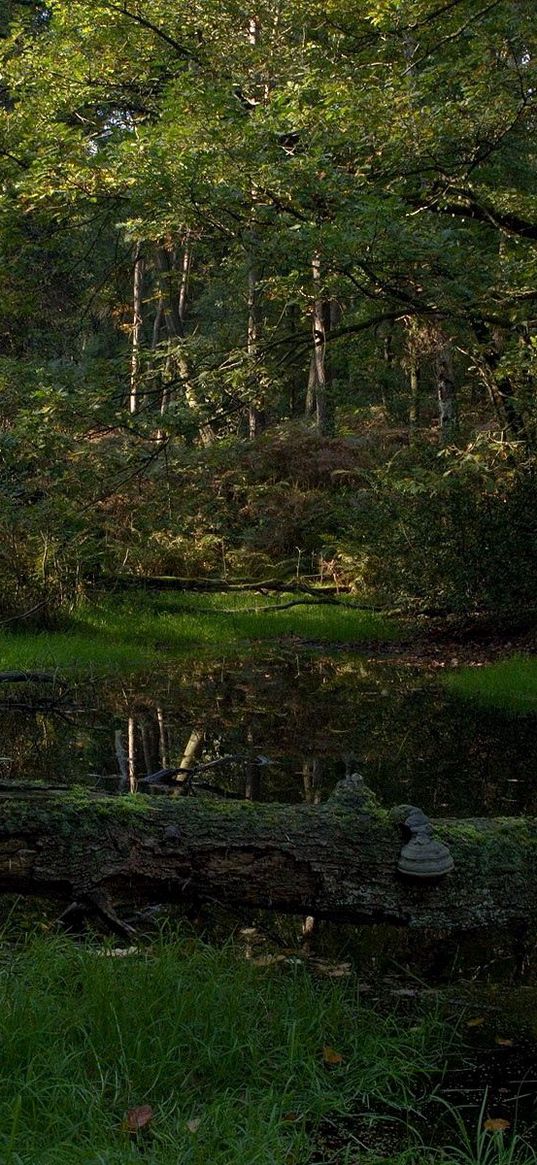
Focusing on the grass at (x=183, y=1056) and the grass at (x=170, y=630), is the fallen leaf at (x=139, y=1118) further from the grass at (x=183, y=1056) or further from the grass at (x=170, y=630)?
the grass at (x=170, y=630)

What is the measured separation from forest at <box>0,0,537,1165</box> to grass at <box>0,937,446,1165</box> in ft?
0.05

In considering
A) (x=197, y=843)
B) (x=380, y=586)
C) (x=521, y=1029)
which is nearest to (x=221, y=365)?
(x=380, y=586)

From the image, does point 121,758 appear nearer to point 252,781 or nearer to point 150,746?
point 150,746

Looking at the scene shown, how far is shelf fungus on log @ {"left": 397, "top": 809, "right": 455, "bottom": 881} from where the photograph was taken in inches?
187

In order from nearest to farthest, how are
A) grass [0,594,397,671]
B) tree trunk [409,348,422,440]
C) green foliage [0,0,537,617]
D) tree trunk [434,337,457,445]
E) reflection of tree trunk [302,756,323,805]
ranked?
reflection of tree trunk [302,756,323,805] → green foliage [0,0,537,617] → grass [0,594,397,671] → tree trunk [434,337,457,445] → tree trunk [409,348,422,440]

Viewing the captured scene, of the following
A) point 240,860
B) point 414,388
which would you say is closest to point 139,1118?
point 240,860

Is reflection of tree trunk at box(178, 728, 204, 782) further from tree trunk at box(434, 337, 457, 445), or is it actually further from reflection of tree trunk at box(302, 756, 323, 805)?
tree trunk at box(434, 337, 457, 445)

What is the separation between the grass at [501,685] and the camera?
11.4m

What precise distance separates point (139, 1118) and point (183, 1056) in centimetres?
43

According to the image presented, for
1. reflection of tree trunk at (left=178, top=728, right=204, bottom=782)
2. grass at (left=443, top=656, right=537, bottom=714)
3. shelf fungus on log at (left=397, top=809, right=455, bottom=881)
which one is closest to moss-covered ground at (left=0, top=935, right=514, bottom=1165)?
shelf fungus on log at (left=397, top=809, right=455, bottom=881)

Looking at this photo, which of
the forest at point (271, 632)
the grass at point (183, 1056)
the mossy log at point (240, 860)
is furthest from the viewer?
the mossy log at point (240, 860)

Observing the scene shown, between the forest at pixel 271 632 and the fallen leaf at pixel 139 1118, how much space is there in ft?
0.04

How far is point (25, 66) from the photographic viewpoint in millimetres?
15930

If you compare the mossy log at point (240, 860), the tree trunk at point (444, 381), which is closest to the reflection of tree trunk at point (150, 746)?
the mossy log at point (240, 860)
